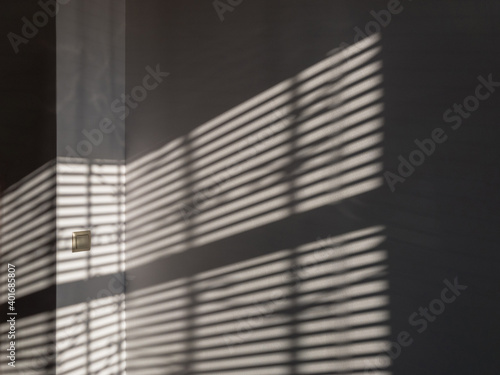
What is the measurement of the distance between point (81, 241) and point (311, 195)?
113cm

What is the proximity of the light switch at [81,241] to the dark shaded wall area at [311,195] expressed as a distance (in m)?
0.26

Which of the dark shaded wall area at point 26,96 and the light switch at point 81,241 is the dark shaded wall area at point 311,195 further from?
the dark shaded wall area at point 26,96

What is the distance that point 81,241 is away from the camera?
2867 mm

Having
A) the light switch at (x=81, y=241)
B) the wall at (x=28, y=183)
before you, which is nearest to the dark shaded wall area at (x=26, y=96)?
the wall at (x=28, y=183)

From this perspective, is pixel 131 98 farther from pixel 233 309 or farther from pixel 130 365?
pixel 130 365

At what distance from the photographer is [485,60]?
227 centimetres

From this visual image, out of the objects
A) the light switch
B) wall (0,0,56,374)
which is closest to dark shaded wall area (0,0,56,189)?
wall (0,0,56,374)

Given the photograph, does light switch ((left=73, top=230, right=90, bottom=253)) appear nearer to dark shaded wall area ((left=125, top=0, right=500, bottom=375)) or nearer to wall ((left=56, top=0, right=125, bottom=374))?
wall ((left=56, top=0, right=125, bottom=374))

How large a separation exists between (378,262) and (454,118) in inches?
25.7

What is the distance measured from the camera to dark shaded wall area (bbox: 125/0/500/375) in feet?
7.61

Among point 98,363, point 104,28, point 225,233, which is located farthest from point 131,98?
point 98,363

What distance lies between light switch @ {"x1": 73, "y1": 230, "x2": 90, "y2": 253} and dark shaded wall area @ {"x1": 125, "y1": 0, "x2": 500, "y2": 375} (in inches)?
10.3

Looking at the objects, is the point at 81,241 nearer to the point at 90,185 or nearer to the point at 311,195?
the point at 90,185

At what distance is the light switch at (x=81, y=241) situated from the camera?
284 cm
